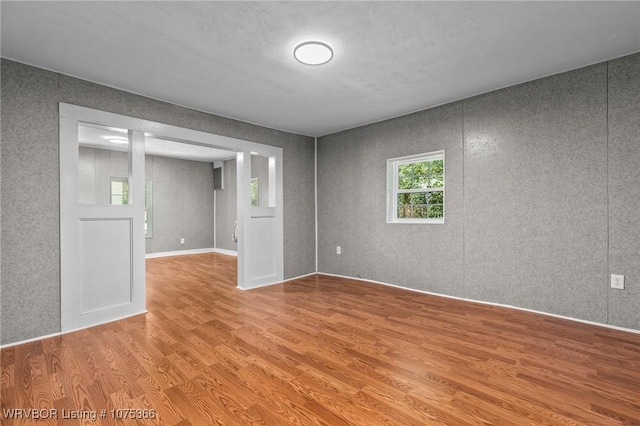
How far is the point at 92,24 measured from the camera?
7.06 ft

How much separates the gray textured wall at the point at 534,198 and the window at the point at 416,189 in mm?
125

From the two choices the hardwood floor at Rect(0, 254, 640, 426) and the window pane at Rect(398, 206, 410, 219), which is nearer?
Answer: the hardwood floor at Rect(0, 254, 640, 426)

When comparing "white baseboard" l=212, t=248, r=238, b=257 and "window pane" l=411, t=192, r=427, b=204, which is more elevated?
"window pane" l=411, t=192, r=427, b=204

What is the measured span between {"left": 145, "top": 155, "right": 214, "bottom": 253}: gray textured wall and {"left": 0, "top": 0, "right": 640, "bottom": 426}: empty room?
361 centimetres

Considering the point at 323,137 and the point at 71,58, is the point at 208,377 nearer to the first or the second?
the point at 71,58

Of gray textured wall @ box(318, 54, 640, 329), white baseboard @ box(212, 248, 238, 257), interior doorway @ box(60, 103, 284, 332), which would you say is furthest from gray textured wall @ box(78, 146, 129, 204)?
gray textured wall @ box(318, 54, 640, 329)

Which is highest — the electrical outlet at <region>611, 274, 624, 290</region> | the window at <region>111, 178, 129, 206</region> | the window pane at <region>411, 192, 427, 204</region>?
the window at <region>111, 178, 129, 206</region>

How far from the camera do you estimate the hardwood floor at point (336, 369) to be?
1.66 meters

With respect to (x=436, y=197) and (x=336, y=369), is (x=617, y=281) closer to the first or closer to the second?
(x=436, y=197)

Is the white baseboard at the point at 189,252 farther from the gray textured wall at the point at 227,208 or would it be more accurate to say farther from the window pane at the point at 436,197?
the window pane at the point at 436,197

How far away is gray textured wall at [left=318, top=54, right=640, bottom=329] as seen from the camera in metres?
2.74

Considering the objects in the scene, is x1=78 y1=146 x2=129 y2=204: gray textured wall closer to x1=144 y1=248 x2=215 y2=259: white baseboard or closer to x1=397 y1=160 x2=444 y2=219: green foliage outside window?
x1=144 y1=248 x2=215 y2=259: white baseboard

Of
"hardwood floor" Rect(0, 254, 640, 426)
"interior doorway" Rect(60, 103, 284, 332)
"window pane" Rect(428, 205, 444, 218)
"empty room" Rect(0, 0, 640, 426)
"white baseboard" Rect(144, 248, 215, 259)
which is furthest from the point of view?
"white baseboard" Rect(144, 248, 215, 259)

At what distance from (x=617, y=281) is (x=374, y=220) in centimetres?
277
